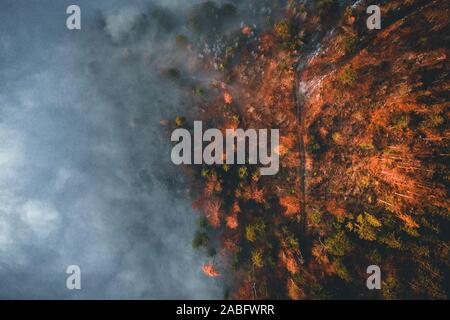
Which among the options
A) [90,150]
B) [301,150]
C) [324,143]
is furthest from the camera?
[90,150]

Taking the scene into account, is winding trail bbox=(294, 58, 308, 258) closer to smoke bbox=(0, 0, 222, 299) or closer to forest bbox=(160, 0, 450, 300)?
forest bbox=(160, 0, 450, 300)

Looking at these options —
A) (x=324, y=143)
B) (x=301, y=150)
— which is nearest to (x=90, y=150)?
(x=301, y=150)

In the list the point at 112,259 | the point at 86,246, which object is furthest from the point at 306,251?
the point at 86,246

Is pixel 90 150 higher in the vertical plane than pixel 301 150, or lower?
higher

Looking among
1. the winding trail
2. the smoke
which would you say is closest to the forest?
the winding trail

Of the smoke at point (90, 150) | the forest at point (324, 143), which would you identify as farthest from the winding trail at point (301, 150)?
the smoke at point (90, 150)

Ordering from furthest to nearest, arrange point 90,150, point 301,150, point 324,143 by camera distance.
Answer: point 90,150, point 301,150, point 324,143

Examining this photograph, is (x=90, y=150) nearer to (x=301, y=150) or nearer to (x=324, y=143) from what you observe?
(x=301, y=150)
